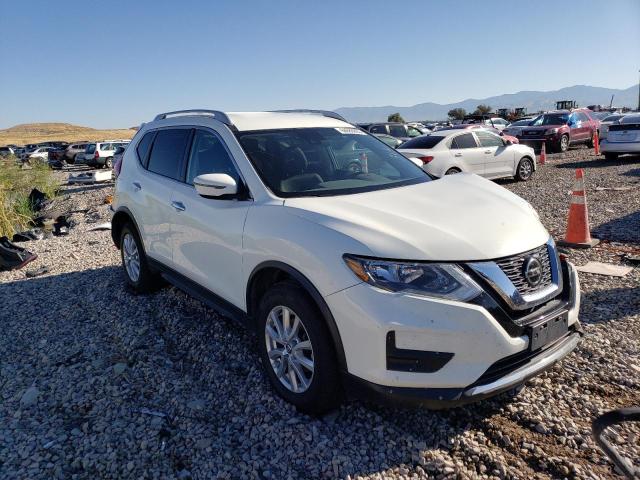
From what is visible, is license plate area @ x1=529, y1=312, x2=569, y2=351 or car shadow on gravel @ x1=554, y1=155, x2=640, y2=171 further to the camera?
car shadow on gravel @ x1=554, y1=155, x2=640, y2=171

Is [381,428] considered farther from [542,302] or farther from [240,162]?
[240,162]

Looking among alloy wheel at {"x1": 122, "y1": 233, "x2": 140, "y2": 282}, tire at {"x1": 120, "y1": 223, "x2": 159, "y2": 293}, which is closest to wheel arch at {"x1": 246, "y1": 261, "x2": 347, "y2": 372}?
tire at {"x1": 120, "y1": 223, "x2": 159, "y2": 293}

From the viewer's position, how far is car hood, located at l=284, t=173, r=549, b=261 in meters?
2.58

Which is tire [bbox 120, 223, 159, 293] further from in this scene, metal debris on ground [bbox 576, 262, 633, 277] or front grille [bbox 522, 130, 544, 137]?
front grille [bbox 522, 130, 544, 137]

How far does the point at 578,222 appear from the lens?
21.7ft

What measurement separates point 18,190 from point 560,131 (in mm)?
19723

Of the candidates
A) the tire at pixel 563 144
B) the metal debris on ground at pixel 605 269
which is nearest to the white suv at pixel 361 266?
the metal debris on ground at pixel 605 269

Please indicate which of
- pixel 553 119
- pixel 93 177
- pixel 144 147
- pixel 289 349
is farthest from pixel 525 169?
pixel 93 177

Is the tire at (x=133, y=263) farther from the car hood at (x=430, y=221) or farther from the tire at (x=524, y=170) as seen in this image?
the tire at (x=524, y=170)

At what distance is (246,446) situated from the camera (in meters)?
2.87

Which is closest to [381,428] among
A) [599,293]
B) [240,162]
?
[240,162]

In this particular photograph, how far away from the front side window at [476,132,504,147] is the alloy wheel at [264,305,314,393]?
1101 centimetres

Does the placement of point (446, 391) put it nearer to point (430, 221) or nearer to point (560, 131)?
point (430, 221)

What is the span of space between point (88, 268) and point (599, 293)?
6.38 m
